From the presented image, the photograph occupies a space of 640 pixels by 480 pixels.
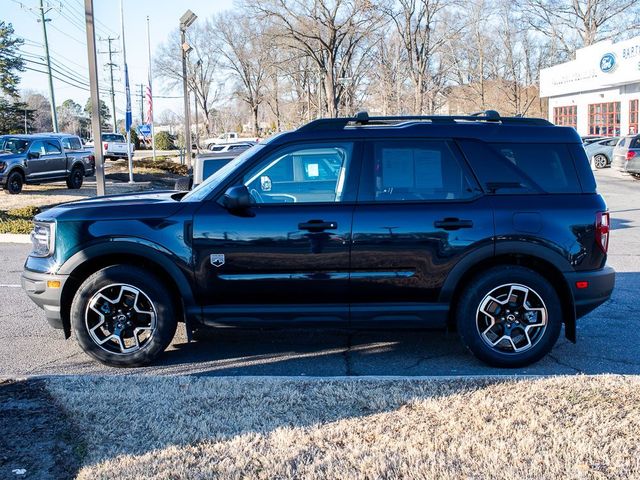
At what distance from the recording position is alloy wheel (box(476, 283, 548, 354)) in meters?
5.32

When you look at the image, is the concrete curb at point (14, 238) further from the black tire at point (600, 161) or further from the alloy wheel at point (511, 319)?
the black tire at point (600, 161)

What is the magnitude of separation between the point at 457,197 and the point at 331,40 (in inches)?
1014

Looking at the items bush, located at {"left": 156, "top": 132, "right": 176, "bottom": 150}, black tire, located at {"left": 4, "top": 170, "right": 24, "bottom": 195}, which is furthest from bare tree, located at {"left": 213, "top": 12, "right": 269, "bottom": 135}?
black tire, located at {"left": 4, "top": 170, "right": 24, "bottom": 195}

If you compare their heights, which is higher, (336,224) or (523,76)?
(523,76)

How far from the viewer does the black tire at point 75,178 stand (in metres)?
23.1

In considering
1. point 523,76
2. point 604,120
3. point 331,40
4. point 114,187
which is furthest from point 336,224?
point 523,76

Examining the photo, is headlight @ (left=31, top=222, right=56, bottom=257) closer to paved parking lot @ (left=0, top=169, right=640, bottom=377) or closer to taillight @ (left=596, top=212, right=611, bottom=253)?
paved parking lot @ (left=0, top=169, right=640, bottom=377)

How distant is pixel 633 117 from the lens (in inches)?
1558

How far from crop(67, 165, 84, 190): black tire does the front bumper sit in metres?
18.6

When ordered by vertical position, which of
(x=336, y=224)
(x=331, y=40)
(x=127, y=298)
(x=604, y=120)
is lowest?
(x=127, y=298)

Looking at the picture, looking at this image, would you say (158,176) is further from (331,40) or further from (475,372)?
(475,372)

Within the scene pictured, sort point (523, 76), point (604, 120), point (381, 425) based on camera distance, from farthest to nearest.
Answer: point (523, 76), point (604, 120), point (381, 425)

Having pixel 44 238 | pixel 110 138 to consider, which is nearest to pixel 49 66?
pixel 110 138

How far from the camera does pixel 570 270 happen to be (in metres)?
5.30
